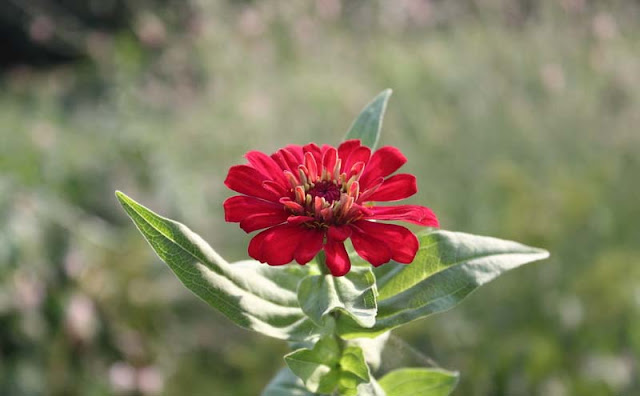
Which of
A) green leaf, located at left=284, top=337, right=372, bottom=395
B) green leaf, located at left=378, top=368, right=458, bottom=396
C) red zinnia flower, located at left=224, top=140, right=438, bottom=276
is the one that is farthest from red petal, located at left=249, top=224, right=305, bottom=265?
green leaf, located at left=378, top=368, right=458, bottom=396

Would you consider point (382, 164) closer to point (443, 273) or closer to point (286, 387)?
point (443, 273)

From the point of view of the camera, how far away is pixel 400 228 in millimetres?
625

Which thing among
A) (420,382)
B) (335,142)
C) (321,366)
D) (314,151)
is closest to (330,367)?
(321,366)

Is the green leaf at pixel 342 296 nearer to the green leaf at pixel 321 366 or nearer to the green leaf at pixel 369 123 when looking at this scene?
the green leaf at pixel 321 366

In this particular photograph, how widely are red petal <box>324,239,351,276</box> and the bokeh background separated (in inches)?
8.4

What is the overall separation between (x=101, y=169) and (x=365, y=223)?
2.93 metres

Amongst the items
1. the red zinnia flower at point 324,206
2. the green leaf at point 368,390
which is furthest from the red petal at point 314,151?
the green leaf at point 368,390

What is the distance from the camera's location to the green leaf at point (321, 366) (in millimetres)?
658

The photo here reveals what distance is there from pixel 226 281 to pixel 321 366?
13 centimetres

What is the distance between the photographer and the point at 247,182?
0.66m

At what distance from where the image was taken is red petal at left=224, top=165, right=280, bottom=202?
65 centimetres

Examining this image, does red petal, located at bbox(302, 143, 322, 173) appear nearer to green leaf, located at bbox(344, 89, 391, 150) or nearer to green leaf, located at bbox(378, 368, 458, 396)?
green leaf, located at bbox(344, 89, 391, 150)

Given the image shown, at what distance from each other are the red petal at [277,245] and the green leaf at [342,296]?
5cm

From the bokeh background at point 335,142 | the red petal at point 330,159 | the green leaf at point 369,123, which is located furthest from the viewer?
the bokeh background at point 335,142
